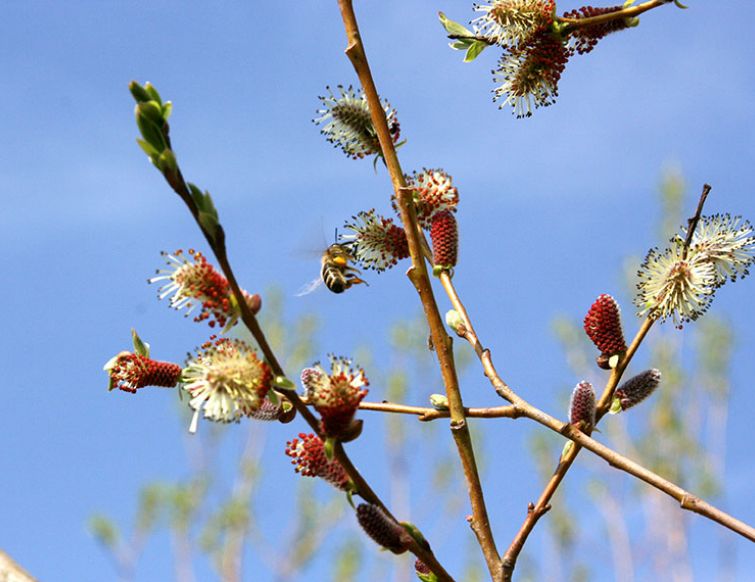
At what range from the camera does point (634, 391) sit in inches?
43.9

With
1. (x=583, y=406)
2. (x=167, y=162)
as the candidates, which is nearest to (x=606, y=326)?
(x=583, y=406)

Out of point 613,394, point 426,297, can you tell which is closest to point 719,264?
point 613,394

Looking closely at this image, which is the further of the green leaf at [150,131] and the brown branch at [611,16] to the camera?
the brown branch at [611,16]

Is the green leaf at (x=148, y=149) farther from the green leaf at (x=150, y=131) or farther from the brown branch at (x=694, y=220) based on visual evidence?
the brown branch at (x=694, y=220)

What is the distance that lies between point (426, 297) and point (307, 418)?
→ 201 mm

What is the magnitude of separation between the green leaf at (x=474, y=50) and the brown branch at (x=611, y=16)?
0.10 meters

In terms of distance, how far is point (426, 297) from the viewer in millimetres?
951

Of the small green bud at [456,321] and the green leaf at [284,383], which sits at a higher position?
the small green bud at [456,321]

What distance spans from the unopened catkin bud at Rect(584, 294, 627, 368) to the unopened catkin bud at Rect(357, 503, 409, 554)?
15.3 inches

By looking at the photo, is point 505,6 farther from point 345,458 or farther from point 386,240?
point 345,458

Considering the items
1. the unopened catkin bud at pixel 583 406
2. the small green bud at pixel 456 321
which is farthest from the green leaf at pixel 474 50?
the unopened catkin bud at pixel 583 406

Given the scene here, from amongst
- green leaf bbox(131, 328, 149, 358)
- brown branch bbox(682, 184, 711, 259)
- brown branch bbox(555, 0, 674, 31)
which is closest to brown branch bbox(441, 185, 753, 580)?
brown branch bbox(682, 184, 711, 259)

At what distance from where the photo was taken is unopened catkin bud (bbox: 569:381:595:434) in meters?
1.03

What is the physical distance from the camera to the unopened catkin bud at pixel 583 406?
103 cm
